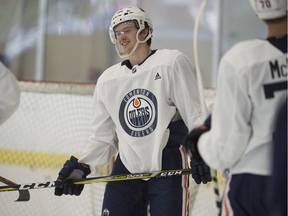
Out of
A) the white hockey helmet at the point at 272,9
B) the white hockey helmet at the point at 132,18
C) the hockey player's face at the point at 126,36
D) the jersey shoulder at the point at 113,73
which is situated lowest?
the white hockey helmet at the point at 272,9

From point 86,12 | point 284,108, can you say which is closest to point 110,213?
point 284,108

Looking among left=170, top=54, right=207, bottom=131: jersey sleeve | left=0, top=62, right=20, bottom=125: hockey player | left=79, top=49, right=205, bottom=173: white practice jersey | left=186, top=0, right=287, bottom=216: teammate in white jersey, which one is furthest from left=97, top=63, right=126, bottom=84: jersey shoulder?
left=186, top=0, right=287, bottom=216: teammate in white jersey

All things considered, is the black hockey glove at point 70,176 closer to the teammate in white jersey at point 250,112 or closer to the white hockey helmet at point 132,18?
the white hockey helmet at point 132,18

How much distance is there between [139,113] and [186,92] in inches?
8.6

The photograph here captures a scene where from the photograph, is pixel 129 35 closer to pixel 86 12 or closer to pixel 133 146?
pixel 133 146

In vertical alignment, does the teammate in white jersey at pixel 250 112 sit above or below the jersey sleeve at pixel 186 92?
below

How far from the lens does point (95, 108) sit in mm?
2955

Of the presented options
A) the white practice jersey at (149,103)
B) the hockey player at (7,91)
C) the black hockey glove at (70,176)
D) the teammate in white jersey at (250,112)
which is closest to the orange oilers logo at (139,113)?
the white practice jersey at (149,103)

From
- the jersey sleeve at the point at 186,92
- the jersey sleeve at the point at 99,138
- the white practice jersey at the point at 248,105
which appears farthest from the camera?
the jersey sleeve at the point at 99,138

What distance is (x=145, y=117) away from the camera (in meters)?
2.74

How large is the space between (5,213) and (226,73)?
2.41 metres

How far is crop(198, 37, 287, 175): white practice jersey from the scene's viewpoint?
193 centimetres

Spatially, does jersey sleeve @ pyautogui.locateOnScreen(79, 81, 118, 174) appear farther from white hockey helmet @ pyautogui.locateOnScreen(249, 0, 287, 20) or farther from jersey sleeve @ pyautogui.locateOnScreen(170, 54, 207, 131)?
white hockey helmet @ pyautogui.locateOnScreen(249, 0, 287, 20)

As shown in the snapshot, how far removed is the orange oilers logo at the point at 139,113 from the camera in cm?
273
